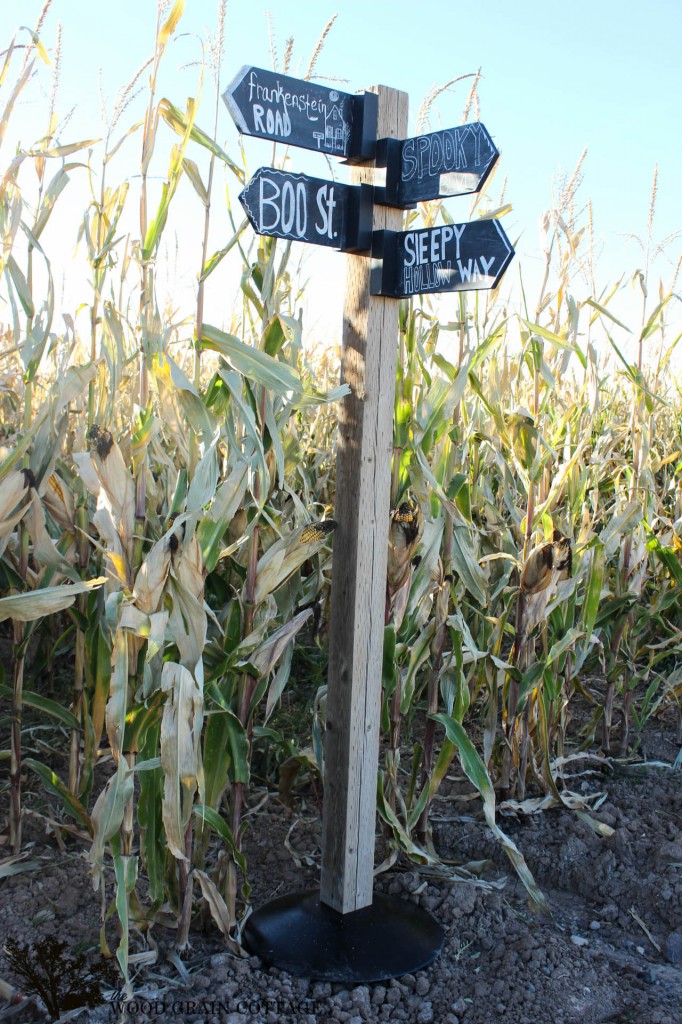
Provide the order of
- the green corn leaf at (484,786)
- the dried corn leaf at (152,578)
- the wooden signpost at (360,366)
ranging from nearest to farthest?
the dried corn leaf at (152,578) < the wooden signpost at (360,366) < the green corn leaf at (484,786)

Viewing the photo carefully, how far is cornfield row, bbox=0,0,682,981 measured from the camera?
70.9 inches

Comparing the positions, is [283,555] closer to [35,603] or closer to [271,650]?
[271,650]

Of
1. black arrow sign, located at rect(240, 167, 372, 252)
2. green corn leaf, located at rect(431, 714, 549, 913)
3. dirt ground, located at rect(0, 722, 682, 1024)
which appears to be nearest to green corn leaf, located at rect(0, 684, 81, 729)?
dirt ground, located at rect(0, 722, 682, 1024)

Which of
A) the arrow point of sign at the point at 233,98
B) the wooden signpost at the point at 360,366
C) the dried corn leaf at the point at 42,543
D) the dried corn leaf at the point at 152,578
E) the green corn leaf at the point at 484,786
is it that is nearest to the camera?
the dried corn leaf at the point at 152,578

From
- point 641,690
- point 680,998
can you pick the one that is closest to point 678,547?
point 641,690

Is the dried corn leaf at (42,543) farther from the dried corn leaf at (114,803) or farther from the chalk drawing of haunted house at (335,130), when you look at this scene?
the chalk drawing of haunted house at (335,130)

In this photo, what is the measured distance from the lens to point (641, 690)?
3.80 m

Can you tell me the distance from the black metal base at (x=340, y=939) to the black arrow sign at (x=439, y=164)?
1.68m

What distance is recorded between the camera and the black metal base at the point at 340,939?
1988 millimetres

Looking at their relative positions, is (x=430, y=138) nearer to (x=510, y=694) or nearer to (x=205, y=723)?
(x=205, y=723)

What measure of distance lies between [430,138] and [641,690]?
8.67 ft

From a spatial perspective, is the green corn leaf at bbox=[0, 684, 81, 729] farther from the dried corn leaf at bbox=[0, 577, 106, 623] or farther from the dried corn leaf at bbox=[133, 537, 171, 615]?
the dried corn leaf at bbox=[133, 537, 171, 615]

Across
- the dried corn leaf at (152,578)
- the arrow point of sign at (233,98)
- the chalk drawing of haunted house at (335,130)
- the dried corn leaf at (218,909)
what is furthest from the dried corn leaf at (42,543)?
the chalk drawing of haunted house at (335,130)

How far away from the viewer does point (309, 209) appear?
194 cm
